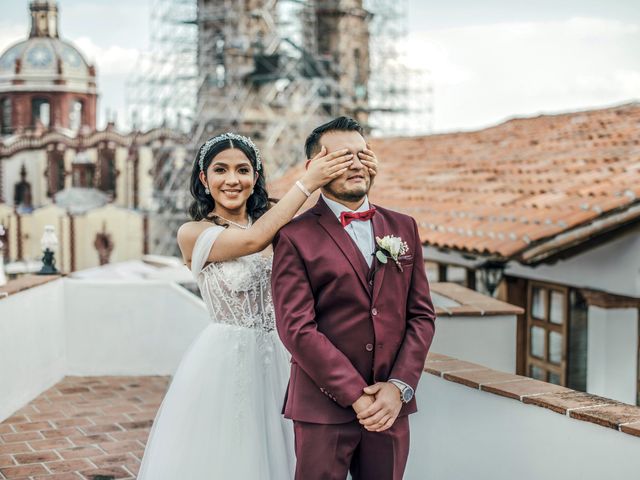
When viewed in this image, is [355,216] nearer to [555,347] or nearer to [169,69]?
[555,347]

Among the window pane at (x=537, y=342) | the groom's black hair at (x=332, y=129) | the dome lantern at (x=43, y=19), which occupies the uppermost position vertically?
the dome lantern at (x=43, y=19)

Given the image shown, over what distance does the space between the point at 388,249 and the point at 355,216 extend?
0.18 meters

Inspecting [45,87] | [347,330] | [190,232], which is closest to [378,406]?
[347,330]

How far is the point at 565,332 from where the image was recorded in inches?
289

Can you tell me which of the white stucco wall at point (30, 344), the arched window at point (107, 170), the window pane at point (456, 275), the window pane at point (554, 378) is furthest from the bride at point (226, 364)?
the arched window at point (107, 170)

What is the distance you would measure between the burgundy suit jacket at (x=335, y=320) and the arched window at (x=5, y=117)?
61987 millimetres

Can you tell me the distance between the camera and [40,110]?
62344mm

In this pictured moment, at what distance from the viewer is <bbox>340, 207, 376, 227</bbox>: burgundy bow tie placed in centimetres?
304

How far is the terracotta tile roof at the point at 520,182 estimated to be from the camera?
265 inches

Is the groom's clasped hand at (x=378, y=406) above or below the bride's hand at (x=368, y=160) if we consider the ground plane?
below

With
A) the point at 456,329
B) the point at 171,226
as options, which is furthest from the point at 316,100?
the point at 456,329

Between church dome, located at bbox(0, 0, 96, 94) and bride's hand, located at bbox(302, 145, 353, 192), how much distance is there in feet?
202

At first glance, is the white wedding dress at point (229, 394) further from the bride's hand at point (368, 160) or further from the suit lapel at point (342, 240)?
the bride's hand at point (368, 160)

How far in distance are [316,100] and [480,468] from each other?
98.0 feet
